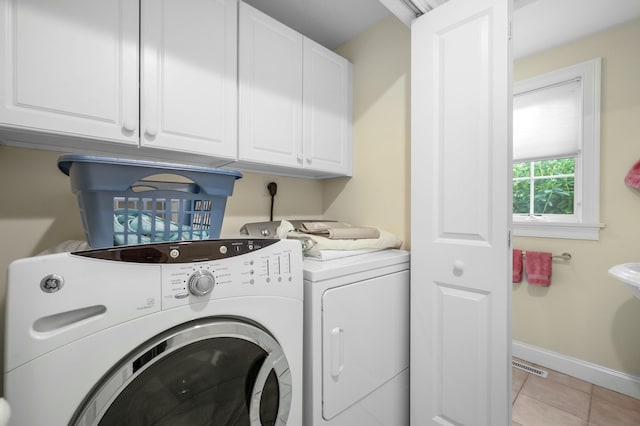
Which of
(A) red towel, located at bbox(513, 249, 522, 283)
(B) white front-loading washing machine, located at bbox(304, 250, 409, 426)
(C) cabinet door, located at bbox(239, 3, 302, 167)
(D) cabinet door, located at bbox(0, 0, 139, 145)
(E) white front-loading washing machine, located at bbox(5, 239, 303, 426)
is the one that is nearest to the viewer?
(E) white front-loading washing machine, located at bbox(5, 239, 303, 426)

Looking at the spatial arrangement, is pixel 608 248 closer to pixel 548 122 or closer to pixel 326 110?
pixel 548 122

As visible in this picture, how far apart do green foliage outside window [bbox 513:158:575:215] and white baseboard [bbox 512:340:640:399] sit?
1111 mm

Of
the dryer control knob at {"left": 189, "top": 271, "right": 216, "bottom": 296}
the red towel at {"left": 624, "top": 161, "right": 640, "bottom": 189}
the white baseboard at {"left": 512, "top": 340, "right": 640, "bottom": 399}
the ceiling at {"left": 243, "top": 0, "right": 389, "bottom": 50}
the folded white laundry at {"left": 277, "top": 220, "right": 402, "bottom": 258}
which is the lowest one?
the white baseboard at {"left": 512, "top": 340, "right": 640, "bottom": 399}

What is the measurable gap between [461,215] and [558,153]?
1.63 meters

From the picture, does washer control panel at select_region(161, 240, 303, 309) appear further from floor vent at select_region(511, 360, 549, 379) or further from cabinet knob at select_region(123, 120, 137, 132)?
floor vent at select_region(511, 360, 549, 379)

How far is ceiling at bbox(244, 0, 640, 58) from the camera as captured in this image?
5.05 feet

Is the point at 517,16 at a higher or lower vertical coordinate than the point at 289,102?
higher

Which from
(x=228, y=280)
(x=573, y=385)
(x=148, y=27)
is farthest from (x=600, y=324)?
(x=148, y=27)

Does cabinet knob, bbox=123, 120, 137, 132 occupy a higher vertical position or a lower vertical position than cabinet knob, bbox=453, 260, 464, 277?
higher

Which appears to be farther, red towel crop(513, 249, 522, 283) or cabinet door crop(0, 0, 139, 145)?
red towel crop(513, 249, 522, 283)

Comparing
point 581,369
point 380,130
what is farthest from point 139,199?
point 581,369

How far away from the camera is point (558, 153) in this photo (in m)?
2.10

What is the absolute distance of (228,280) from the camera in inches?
30.1

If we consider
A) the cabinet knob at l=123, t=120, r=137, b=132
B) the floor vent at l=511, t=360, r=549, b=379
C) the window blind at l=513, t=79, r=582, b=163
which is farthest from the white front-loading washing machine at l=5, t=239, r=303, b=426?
the window blind at l=513, t=79, r=582, b=163
